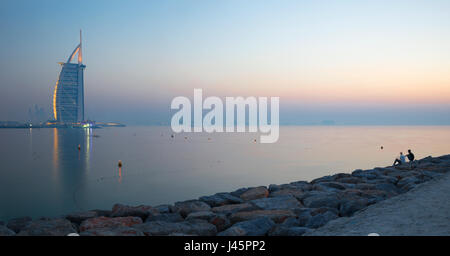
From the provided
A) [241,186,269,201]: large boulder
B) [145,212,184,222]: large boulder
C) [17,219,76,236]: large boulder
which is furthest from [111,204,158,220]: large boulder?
[241,186,269,201]: large boulder

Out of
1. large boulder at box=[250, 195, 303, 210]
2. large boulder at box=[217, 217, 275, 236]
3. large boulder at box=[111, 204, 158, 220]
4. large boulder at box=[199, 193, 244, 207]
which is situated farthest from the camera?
large boulder at box=[199, 193, 244, 207]

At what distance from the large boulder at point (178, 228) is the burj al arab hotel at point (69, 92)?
186062 millimetres

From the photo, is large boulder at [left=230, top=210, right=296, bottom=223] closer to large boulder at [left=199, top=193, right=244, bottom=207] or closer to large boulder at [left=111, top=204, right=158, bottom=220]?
large boulder at [left=199, top=193, right=244, bottom=207]

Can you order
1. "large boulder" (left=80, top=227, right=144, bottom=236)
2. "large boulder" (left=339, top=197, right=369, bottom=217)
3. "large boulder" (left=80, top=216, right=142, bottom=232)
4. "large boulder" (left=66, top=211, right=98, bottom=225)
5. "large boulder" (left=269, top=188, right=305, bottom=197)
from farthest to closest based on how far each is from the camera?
1. "large boulder" (left=269, top=188, right=305, bottom=197)
2. "large boulder" (left=66, top=211, right=98, bottom=225)
3. "large boulder" (left=339, top=197, right=369, bottom=217)
4. "large boulder" (left=80, top=216, right=142, bottom=232)
5. "large boulder" (left=80, top=227, right=144, bottom=236)

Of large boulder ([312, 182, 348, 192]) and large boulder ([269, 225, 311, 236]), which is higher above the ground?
large boulder ([269, 225, 311, 236])

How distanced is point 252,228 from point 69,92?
188062 mm

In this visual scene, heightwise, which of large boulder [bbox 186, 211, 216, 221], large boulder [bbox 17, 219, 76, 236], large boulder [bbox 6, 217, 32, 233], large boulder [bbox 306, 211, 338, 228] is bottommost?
large boulder [bbox 6, 217, 32, 233]

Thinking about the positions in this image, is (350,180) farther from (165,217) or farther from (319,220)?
(165,217)

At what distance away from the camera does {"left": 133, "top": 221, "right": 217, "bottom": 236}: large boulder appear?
696 centimetres

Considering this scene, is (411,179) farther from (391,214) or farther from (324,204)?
(391,214)

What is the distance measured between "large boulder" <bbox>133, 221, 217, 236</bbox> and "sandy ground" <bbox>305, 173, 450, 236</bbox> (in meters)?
2.24
